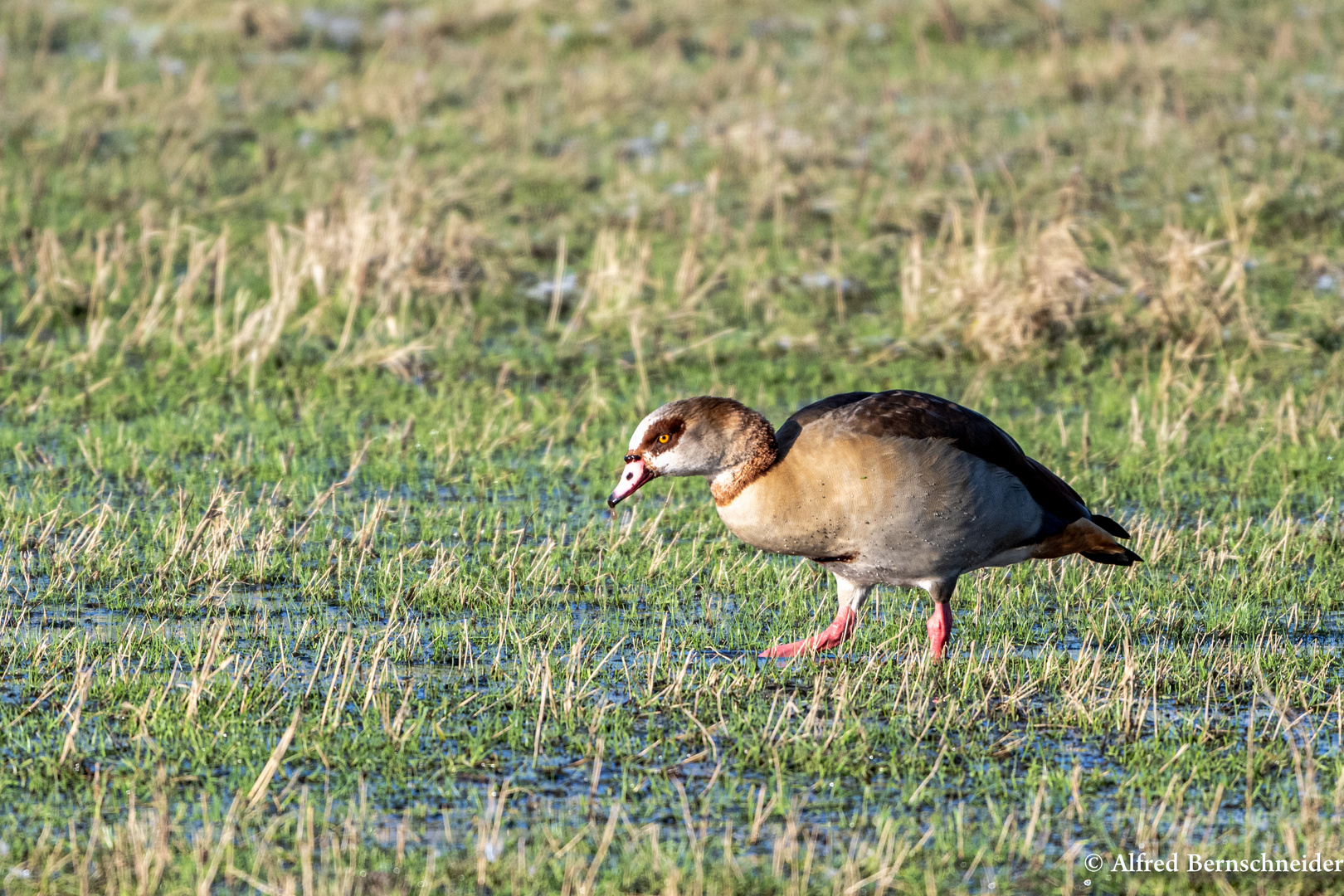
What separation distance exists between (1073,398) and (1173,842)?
22.6 ft

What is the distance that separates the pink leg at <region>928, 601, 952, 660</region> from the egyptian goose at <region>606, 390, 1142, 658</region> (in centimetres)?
2

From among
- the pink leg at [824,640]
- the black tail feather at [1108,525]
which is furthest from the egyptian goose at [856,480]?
the black tail feather at [1108,525]

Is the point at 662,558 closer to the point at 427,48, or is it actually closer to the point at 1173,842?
the point at 1173,842

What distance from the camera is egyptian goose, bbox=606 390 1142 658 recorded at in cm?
623

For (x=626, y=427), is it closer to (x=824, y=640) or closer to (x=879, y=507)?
(x=824, y=640)

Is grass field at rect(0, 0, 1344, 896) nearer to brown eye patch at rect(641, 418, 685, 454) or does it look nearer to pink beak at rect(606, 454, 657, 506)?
pink beak at rect(606, 454, 657, 506)

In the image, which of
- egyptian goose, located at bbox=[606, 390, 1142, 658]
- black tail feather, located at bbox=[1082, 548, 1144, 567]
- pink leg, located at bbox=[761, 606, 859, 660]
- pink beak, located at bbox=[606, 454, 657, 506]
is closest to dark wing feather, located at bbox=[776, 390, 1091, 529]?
egyptian goose, located at bbox=[606, 390, 1142, 658]

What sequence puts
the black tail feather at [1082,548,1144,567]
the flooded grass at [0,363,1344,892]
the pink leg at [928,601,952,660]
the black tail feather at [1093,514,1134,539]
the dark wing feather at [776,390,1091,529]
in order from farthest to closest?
1. the black tail feather at [1082,548,1144,567]
2. the black tail feather at [1093,514,1134,539]
3. the pink leg at [928,601,952,660]
4. the dark wing feather at [776,390,1091,529]
5. the flooded grass at [0,363,1344,892]

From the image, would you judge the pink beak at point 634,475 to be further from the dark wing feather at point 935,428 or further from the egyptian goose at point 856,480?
the dark wing feather at point 935,428

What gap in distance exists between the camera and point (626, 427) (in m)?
10.7

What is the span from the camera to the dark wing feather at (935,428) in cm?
634

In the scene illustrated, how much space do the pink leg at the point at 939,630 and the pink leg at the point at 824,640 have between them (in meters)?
0.32

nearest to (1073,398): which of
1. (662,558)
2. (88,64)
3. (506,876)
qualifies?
(662,558)

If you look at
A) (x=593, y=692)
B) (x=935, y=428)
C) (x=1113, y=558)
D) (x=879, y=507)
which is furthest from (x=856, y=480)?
(x=1113, y=558)
